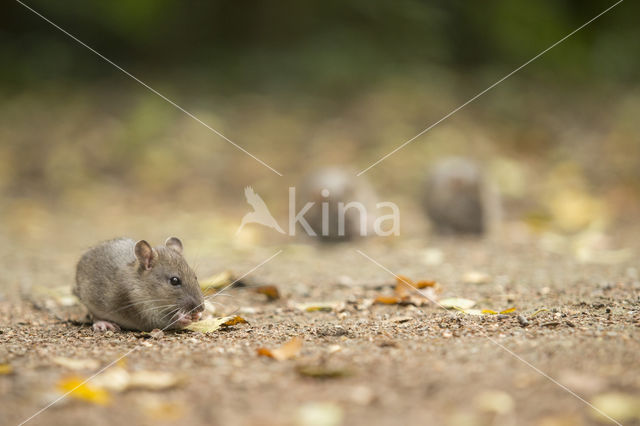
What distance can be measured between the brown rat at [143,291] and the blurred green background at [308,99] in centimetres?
593

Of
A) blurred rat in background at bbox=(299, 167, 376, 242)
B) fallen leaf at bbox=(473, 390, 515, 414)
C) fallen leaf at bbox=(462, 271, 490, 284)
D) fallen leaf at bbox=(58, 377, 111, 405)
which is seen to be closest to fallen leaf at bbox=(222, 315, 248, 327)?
fallen leaf at bbox=(58, 377, 111, 405)

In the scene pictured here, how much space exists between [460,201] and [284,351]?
583 centimetres

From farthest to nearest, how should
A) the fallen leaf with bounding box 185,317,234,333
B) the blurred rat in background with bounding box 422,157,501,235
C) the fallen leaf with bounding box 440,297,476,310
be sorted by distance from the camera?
the blurred rat in background with bounding box 422,157,501,235 < the fallen leaf with bounding box 440,297,476,310 < the fallen leaf with bounding box 185,317,234,333

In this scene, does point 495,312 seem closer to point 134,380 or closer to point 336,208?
point 134,380

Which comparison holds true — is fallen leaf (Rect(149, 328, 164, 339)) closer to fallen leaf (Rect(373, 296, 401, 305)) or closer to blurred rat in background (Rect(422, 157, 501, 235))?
fallen leaf (Rect(373, 296, 401, 305))

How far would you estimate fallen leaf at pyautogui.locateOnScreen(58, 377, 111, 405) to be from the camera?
2.94 metres

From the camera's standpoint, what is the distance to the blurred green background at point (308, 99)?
11.3 m

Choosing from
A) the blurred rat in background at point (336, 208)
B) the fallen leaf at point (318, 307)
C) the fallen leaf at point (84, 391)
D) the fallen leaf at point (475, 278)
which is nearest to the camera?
the fallen leaf at point (84, 391)

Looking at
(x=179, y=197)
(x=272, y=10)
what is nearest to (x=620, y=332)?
(x=179, y=197)

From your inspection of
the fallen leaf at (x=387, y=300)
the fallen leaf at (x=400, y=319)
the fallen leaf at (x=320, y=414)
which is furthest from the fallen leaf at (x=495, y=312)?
the fallen leaf at (x=320, y=414)

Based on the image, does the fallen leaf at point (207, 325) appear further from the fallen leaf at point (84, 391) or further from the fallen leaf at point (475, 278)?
the fallen leaf at point (475, 278)

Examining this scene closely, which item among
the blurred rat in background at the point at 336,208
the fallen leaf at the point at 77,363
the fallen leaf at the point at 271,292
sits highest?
the blurred rat in background at the point at 336,208

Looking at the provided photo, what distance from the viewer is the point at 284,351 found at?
11.8ft

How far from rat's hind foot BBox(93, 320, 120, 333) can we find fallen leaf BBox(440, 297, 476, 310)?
7.69 ft
